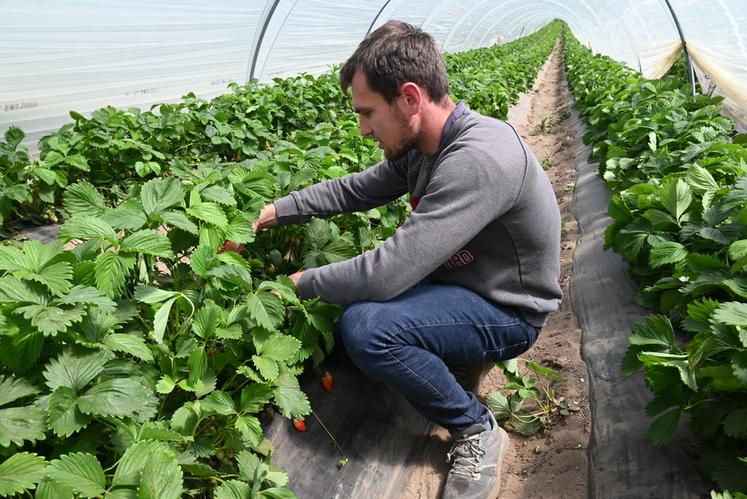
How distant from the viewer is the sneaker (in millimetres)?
1988

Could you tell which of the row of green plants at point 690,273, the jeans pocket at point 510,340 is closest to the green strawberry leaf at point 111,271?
the jeans pocket at point 510,340

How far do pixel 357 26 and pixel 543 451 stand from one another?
9.94 m

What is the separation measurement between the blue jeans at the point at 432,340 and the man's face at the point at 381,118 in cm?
54

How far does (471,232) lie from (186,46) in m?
5.56

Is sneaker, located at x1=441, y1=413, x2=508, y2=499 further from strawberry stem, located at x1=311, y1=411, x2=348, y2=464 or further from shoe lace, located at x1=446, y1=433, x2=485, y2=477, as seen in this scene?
strawberry stem, located at x1=311, y1=411, x2=348, y2=464

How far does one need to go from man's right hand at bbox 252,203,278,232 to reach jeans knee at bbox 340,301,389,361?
57cm

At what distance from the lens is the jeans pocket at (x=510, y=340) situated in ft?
6.77

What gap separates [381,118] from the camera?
1.94 m

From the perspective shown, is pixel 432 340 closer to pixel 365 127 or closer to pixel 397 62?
pixel 365 127

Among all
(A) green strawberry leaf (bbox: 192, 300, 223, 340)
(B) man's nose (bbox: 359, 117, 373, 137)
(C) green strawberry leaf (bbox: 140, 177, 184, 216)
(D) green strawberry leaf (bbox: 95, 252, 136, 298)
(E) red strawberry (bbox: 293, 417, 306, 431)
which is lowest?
(E) red strawberry (bbox: 293, 417, 306, 431)

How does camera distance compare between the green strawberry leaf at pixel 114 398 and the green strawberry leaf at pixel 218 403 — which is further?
the green strawberry leaf at pixel 218 403

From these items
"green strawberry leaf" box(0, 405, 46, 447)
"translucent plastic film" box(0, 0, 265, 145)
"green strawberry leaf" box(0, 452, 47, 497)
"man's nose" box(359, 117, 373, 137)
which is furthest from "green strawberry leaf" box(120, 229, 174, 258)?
"translucent plastic film" box(0, 0, 265, 145)

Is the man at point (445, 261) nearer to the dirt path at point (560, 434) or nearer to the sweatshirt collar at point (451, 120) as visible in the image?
the sweatshirt collar at point (451, 120)

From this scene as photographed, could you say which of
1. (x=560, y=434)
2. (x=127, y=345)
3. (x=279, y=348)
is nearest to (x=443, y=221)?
(x=279, y=348)
